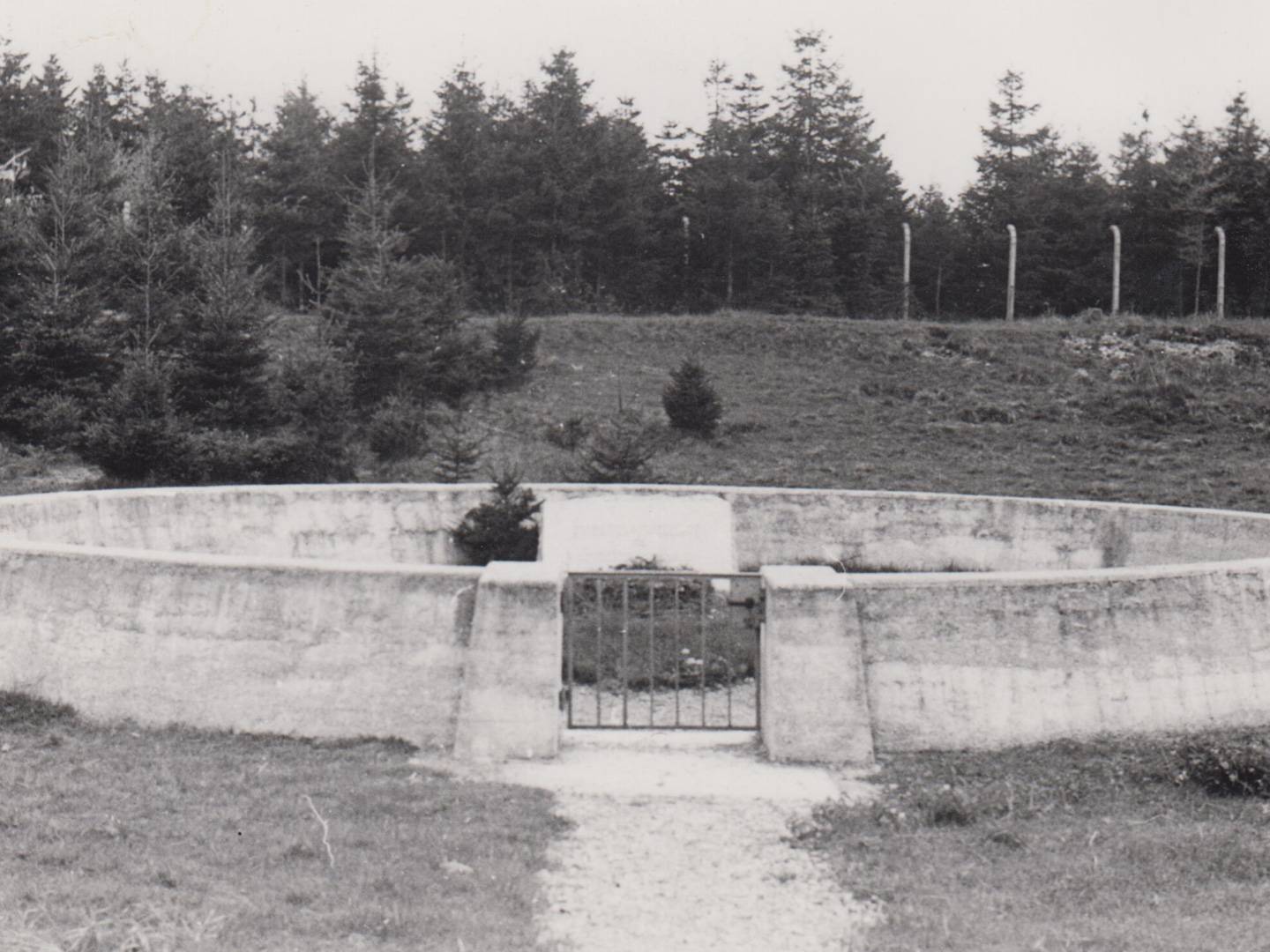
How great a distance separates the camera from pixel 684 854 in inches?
278

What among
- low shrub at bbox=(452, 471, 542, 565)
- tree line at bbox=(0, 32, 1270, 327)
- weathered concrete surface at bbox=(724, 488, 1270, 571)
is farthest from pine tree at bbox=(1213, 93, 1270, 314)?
low shrub at bbox=(452, 471, 542, 565)

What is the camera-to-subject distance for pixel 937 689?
904 centimetres

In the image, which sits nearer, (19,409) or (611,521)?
(611,521)

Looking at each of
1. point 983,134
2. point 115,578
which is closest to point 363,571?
point 115,578

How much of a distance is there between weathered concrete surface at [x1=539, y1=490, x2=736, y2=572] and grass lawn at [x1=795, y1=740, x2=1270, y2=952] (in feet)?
27.3

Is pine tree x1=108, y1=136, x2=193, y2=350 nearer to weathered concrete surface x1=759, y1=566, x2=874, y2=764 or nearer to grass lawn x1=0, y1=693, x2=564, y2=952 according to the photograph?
grass lawn x1=0, y1=693, x2=564, y2=952

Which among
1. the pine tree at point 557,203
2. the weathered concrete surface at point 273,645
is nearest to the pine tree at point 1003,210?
the pine tree at point 557,203

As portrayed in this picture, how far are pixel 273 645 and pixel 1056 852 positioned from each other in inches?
205

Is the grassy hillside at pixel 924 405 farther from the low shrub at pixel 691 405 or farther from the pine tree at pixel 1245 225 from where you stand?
the pine tree at pixel 1245 225

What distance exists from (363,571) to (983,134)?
50.6m

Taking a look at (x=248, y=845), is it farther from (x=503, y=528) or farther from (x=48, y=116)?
(x=48, y=116)

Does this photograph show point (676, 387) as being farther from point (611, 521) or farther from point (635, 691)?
point (635, 691)

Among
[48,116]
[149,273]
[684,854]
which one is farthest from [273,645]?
[48,116]

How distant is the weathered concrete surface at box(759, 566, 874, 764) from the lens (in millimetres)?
8797
